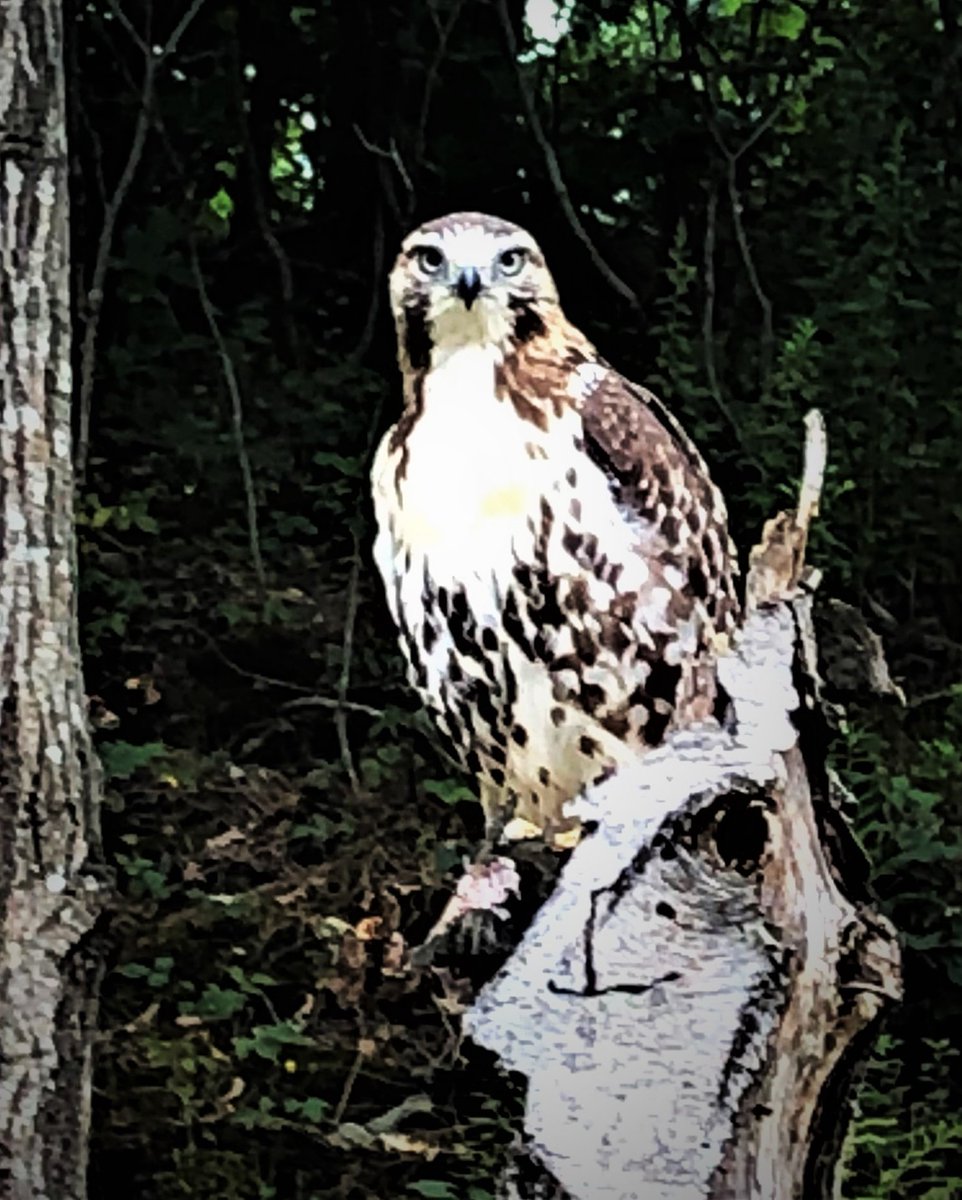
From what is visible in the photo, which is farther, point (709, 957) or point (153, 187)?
point (153, 187)

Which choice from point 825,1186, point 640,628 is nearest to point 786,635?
point 640,628

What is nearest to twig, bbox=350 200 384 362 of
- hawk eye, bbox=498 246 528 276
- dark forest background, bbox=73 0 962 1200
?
dark forest background, bbox=73 0 962 1200

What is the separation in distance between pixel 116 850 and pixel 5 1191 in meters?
0.33

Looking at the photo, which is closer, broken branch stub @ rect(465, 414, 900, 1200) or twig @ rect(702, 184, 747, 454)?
broken branch stub @ rect(465, 414, 900, 1200)

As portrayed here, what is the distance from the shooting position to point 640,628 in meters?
1.66

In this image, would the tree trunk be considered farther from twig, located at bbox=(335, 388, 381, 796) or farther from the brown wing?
the brown wing

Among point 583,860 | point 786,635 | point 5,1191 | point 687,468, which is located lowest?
point 5,1191

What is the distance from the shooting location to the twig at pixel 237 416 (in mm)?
1669

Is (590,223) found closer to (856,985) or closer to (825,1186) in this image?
(856,985)

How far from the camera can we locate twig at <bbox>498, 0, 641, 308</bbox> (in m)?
1.68

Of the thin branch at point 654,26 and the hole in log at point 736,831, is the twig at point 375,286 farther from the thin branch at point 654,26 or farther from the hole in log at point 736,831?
the hole in log at point 736,831

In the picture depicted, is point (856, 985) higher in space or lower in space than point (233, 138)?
lower

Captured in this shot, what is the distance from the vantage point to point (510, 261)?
1645mm

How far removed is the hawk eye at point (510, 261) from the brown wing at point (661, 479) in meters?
0.13
